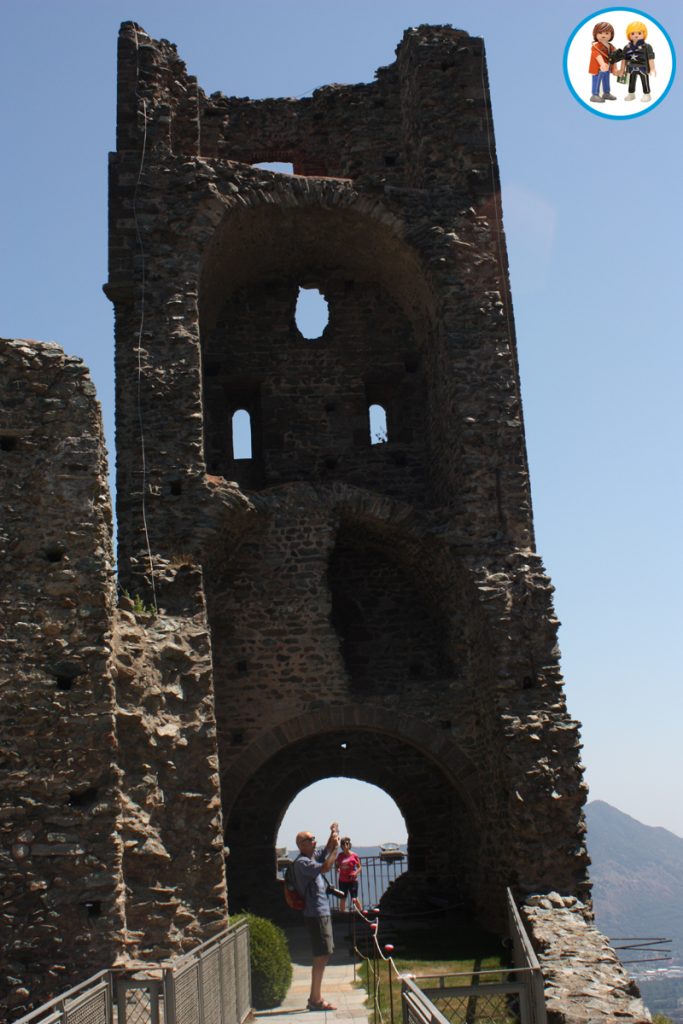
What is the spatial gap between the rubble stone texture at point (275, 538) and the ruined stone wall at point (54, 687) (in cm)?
2

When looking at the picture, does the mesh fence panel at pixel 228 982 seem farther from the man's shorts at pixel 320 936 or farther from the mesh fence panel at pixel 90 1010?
the mesh fence panel at pixel 90 1010

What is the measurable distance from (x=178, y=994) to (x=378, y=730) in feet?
25.0

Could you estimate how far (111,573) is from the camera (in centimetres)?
1065

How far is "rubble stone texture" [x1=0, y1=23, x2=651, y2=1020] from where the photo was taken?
1035 centimetres

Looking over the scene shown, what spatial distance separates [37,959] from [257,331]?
34.2 ft

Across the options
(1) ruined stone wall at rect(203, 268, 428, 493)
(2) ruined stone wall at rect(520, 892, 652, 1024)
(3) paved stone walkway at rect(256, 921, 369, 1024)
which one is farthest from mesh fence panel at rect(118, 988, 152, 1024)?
(1) ruined stone wall at rect(203, 268, 428, 493)

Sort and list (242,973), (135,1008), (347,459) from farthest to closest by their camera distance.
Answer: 1. (347,459)
2. (242,973)
3. (135,1008)

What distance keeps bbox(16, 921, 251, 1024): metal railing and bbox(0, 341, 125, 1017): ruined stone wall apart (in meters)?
0.67

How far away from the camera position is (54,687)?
33.2 ft

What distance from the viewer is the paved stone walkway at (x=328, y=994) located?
33.2 ft

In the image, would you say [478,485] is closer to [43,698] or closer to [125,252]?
[125,252]

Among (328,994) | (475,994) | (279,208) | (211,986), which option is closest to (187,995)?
(211,986)

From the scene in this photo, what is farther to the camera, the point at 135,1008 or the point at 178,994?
the point at 135,1008

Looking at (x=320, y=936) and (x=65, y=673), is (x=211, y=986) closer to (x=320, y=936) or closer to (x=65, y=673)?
(x=320, y=936)
